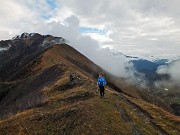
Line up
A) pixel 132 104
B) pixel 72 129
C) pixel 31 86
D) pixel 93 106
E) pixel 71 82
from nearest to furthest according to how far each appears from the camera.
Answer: pixel 72 129
pixel 93 106
pixel 132 104
pixel 71 82
pixel 31 86

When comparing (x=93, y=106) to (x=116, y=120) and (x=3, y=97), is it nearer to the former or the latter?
(x=116, y=120)

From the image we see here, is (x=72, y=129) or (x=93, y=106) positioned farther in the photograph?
(x=93, y=106)

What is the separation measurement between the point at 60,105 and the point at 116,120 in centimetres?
1328

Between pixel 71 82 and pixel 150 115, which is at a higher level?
pixel 71 82

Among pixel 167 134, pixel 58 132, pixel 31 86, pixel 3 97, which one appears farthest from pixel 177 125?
pixel 3 97

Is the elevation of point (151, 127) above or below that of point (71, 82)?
below

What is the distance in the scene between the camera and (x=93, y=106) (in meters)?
43.8

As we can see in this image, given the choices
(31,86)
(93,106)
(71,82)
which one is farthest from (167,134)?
(31,86)

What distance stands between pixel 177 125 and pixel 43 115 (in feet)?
63.3

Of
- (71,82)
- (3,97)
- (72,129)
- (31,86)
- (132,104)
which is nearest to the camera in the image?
(72,129)

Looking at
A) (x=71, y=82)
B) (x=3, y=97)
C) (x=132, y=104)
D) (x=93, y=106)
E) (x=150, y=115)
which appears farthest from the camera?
(x=3, y=97)

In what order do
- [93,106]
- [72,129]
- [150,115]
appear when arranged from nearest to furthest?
[72,129]
[93,106]
[150,115]

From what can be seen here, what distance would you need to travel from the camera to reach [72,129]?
123 ft

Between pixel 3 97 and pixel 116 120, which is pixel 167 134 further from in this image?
pixel 3 97
